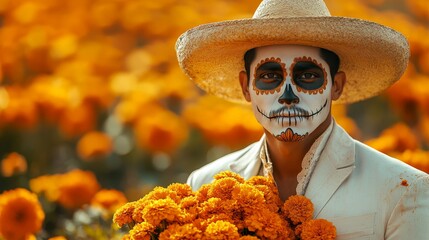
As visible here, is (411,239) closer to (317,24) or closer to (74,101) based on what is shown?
(317,24)

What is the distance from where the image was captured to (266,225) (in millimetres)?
3971

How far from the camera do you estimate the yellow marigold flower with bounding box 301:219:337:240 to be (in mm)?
4039

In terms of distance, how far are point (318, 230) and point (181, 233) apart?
59cm

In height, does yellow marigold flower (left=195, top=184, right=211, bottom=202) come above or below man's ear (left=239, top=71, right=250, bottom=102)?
below

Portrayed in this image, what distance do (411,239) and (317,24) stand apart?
987mm

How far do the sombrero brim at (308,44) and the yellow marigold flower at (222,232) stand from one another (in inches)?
35.2

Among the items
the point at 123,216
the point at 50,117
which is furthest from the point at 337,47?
the point at 50,117

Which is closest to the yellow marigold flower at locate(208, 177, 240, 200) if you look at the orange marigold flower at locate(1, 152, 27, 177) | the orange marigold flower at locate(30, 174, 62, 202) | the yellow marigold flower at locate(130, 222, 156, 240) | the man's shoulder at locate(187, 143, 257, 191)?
the yellow marigold flower at locate(130, 222, 156, 240)

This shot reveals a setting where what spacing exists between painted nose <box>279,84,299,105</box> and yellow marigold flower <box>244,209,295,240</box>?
55 cm

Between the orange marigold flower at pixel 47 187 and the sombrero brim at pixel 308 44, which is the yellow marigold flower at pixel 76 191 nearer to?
the orange marigold flower at pixel 47 187

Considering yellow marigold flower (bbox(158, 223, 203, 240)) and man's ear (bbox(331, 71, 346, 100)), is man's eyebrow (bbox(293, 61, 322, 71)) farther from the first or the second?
yellow marigold flower (bbox(158, 223, 203, 240))

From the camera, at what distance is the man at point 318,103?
13.9 feet

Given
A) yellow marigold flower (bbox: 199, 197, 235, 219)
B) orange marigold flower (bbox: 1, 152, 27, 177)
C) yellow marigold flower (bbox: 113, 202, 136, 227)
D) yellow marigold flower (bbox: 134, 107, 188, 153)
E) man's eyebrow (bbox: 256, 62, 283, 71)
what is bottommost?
yellow marigold flower (bbox: 199, 197, 235, 219)

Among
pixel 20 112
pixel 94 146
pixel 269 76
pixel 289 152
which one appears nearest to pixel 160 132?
pixel 94 146
